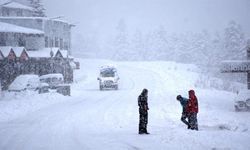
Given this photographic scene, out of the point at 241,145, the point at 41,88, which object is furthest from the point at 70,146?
the point at 41,88

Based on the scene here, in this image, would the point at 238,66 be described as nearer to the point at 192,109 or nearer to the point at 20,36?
the point at 192,109

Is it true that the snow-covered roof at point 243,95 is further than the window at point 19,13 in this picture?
No

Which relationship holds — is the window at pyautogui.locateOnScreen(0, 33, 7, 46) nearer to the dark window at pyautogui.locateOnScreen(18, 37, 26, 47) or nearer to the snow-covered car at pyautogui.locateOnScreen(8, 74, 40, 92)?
the dark window at pyautogui.locateOnScreen(18, 37, 26, 47)

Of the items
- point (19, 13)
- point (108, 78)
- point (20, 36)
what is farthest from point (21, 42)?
point (108, 78)

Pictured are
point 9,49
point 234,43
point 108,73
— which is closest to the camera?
point 108,73

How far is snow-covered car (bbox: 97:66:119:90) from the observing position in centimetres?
4397

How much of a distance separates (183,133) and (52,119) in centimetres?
855

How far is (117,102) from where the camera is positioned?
31.5m

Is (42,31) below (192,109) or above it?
above

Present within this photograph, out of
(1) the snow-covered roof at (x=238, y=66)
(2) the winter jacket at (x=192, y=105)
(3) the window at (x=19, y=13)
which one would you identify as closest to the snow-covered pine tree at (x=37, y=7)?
(3) the window at (x=19, y=13)

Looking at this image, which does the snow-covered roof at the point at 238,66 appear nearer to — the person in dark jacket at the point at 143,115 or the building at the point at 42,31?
the person in dark jacket at the point at 143,115

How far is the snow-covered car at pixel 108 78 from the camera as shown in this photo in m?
44.0

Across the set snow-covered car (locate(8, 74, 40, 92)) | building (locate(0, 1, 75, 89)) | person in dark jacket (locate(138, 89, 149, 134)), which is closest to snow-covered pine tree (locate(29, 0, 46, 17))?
building (locate(0, 1, 75, 89))

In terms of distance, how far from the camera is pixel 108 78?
4412cm
